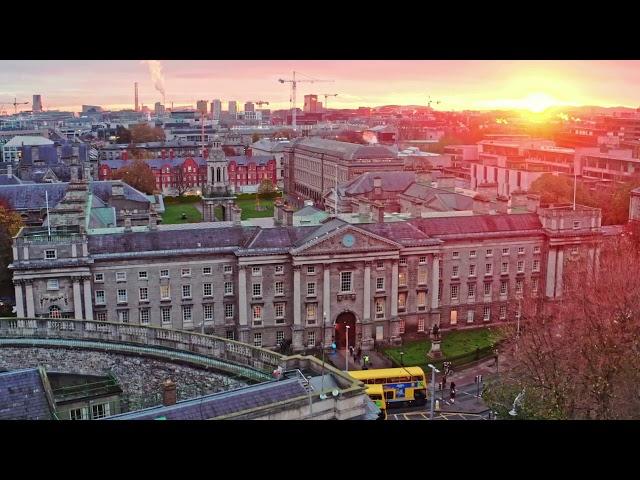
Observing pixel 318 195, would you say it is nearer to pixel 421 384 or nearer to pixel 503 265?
→ pixel 503 265

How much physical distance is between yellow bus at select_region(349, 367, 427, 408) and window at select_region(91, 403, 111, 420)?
809 cm

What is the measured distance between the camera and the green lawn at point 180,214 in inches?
2063

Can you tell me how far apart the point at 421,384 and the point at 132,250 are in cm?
1106

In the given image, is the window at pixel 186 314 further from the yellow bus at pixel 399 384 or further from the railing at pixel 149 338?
the railing at pixel 149 338

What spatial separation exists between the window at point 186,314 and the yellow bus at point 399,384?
7226mm

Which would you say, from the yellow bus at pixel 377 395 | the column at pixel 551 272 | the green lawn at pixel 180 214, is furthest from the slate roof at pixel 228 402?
the green lawn at pixel 180 214

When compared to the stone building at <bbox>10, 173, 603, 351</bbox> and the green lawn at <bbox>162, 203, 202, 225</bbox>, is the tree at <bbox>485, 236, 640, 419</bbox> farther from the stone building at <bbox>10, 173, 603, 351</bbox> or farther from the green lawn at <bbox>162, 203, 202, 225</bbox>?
the green lawn at <bbox>162, 203, 202, 225</bbox>

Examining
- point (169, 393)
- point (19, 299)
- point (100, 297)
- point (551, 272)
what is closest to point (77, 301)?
point (100, 297)

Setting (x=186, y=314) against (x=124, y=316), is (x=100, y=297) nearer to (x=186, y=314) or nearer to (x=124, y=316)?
(x=124, y=316)

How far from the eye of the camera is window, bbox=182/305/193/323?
1016 inches

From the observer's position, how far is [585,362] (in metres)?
16.7

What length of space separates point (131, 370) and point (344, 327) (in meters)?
12.5

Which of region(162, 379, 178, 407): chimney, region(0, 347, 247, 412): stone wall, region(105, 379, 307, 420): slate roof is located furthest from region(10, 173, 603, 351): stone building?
region(105, 379, 307, 420): slate roof

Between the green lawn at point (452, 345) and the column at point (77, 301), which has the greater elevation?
the column at point (77, 301)
